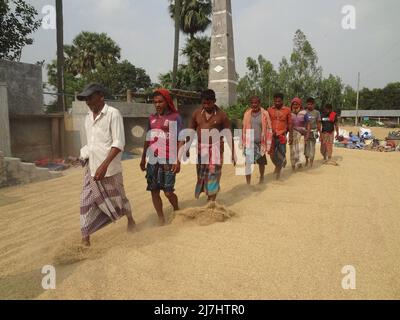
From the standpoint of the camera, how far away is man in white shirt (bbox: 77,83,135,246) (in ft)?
11.0

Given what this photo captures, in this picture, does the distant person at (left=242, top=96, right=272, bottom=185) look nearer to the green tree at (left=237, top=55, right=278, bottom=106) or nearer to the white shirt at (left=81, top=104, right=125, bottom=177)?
the white shirt at (left=81, top=104, right=125, bottom=177)

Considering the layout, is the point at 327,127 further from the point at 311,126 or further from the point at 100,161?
the point at 100,161

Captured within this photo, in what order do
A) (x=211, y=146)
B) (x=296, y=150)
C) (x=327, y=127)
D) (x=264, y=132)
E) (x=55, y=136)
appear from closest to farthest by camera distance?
(x=211, y=146), (x=264, y=132), (x=296, y=150), (x=327, y=127), (x=55, y=136)

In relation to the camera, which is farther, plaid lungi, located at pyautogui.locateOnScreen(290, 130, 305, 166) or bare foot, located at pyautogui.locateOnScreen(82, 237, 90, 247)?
plaid lungi, located at pyautogui.locateOnScreen(290, 130, 305, 166)

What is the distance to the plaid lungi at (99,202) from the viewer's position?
11.3 ft

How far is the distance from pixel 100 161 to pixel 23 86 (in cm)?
666

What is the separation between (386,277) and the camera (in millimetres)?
2768

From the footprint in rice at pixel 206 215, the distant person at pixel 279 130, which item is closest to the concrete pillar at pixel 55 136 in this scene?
the distant person at pixel 279 130

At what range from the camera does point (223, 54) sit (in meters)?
15.9

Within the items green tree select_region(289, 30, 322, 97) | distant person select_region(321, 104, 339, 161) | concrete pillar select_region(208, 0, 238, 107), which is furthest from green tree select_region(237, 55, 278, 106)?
distant person select_region(321, 104, 339, 161)

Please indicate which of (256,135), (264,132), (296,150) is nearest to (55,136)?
(256,135)

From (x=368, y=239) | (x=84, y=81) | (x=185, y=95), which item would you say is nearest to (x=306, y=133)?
(x=368, y=239)

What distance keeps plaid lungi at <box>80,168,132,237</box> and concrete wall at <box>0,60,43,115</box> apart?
6.22m

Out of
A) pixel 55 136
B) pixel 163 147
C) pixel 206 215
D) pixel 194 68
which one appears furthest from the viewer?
pixel 194 68
